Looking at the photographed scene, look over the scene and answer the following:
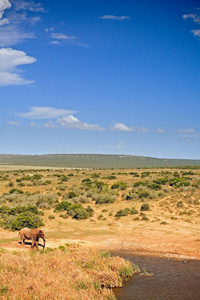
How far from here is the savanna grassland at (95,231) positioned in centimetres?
1451

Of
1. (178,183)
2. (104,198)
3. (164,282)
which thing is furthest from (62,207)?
(164,282)

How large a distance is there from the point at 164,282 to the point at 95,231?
13.3 m

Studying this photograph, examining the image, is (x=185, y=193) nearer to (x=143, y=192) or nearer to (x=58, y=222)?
(x=143, y=192)

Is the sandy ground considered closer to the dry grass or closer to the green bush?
the green bush

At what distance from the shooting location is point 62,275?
14117 millimetres

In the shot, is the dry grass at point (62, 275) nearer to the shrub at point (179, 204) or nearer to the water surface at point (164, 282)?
the water surface at point (164, 282)

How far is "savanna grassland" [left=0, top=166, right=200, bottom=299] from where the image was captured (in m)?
14.5

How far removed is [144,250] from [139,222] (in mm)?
8500

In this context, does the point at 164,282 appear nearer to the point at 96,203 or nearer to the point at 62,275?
the point at 62,275

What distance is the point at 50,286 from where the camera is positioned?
1262cm

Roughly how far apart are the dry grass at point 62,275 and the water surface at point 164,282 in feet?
2.62

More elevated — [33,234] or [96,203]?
[33,234]

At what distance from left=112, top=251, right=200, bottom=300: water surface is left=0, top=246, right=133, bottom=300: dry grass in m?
0.80

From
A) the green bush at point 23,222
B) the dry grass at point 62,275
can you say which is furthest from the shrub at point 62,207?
the dry grass at point 62,275
